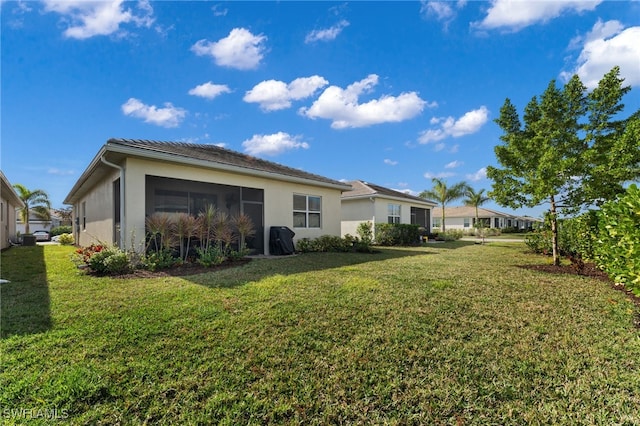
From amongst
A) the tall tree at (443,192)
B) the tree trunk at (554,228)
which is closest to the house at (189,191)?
the tree trunk at (554,228)

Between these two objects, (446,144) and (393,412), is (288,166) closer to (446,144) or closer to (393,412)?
(446,144)

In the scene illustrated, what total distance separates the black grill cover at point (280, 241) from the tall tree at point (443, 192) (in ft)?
83.5

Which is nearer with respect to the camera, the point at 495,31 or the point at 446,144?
the point at 495,31

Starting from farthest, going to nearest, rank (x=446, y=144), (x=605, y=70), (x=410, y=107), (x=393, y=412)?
(x=446, y=144), (x=410, y=107), (x=605, y=70), (x=393, y=412)

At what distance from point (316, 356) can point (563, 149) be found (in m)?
10.0

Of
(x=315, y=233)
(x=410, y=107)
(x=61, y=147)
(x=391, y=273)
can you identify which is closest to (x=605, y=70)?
(x=410, y=107)

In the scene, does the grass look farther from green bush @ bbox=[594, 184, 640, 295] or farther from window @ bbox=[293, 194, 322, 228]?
window @ bbox=[293, 194, 322, 228]

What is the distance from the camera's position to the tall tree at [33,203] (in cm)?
2997

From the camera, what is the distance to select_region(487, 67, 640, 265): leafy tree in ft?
27.6

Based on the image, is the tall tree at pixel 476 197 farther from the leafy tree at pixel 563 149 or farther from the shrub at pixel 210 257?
the shrub at pixel 210 257

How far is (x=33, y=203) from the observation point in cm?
3161

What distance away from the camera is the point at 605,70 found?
910 cm

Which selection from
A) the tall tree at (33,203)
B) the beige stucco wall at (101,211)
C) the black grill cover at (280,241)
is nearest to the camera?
the beige stucco wall at (101,211)

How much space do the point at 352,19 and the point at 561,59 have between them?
7296 mm
